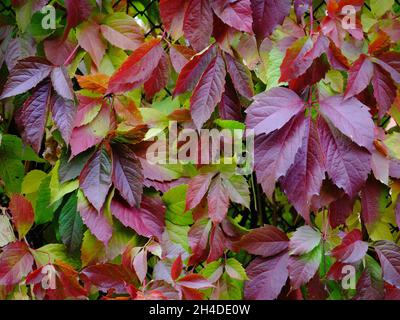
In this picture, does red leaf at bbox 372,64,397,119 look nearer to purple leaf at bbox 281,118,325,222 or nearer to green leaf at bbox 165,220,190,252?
purple leaf at bbox 281,118,325,222

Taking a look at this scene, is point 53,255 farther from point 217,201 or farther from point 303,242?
point 303,242

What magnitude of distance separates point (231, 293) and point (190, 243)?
14 centimetres

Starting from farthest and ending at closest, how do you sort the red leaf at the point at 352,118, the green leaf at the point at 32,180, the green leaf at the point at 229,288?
the green leaf at the point at 32,180 < the green leaf at the point at 229,288 < the red leaf at the point at 352,118

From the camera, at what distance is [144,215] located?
1213 millimetres

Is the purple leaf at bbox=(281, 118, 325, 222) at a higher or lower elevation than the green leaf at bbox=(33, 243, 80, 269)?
higher

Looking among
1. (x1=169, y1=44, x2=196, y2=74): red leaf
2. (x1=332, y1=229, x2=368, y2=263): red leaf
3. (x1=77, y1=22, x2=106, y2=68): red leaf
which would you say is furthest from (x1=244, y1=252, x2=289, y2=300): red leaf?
(x1=77, y1=22, x2=106, y2=68): red leaf

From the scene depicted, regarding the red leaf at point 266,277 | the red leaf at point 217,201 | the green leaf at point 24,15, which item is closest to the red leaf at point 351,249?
the red leaf at point 266,277

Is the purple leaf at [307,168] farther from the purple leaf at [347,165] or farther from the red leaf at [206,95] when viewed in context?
the red leaf at [206,95]

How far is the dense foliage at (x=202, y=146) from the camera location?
1074 mm

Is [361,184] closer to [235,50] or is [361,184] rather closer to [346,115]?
[346,115]

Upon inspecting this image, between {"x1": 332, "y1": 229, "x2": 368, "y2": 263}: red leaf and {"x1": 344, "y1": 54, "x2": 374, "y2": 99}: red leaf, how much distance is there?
0.27m

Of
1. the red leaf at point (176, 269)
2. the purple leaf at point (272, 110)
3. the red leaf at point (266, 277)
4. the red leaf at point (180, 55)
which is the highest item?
the red leaf at point (180, 55)

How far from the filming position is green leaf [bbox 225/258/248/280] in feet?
3.93

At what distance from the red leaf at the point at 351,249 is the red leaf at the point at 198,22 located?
46 centimetres
